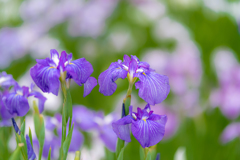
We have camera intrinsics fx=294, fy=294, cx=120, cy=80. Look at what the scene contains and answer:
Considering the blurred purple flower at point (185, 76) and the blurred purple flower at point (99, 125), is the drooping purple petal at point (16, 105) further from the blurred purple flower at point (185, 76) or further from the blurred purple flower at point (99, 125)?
the blurred purple flower at point (185, 76)

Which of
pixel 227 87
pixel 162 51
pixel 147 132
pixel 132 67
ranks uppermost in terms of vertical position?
pixel 162 51

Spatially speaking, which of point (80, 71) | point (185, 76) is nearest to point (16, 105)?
point (80, 71)

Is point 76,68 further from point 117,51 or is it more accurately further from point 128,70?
point 117,51

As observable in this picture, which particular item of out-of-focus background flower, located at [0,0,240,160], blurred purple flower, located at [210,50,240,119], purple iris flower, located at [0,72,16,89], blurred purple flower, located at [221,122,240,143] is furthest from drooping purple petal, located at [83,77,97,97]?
blurred purple flower, located at [210,50,240,119]

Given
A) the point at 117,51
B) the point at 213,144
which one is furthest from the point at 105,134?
the point at 117,51

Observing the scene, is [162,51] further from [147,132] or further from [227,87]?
[147,132]

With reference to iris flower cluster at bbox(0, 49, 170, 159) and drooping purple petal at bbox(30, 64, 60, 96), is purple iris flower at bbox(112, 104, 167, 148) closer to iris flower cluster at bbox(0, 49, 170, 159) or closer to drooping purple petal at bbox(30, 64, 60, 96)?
iris flower cluster at bbox(0, 49, 170, 159)
